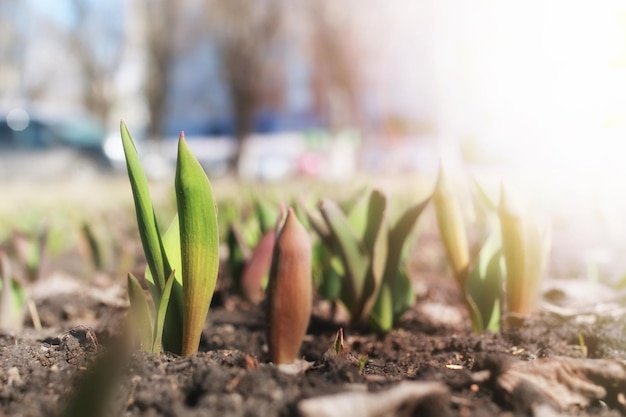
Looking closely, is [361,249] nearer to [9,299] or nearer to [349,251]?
[349,251]

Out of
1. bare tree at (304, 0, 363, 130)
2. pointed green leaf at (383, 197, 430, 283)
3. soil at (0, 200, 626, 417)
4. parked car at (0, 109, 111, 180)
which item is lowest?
parked car at (0, 109, 111, 180)

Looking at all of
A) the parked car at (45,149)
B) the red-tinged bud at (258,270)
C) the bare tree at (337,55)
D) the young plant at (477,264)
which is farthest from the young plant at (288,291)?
the bare tree at (337,55)

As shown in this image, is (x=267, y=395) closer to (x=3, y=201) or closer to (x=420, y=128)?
(x=3, y=201)

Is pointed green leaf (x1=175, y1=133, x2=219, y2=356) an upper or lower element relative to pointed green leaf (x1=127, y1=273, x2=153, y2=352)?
upper

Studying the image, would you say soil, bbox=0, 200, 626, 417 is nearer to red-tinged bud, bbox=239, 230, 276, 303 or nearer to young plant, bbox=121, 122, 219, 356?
young plant, bbox=121, 122, 219, 356

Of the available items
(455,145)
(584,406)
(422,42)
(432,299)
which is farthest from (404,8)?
(584,406)

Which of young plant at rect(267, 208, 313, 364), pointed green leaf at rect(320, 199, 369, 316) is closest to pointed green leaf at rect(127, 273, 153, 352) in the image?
young plant at rect(267, 208, 313, 364)

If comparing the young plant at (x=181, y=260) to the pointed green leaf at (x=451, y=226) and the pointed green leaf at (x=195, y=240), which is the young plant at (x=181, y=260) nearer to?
the pointed green leaf at (x=195, y=240)
